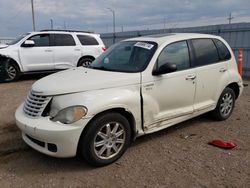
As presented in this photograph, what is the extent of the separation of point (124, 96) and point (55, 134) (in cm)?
101

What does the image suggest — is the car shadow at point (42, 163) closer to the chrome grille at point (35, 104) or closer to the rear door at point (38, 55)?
the chrome grille at point (35, 104)

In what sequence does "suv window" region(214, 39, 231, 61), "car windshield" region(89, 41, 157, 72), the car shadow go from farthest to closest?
"suv window" region(214, 39, 231, 61)
"car windshield" region(89, 41, 157, 72)
the car shadow

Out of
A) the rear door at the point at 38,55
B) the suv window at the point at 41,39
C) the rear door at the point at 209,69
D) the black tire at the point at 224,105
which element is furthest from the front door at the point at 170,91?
the suv window at the point at 41,39

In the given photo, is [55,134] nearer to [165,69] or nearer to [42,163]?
[42,163]

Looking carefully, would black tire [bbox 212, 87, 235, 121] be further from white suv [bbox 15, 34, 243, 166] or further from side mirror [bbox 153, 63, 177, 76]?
side mirror [bbox 153, 63, 177, 76]

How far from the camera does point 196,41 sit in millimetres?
4492

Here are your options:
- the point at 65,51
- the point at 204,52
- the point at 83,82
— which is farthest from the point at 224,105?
the point at 65,51

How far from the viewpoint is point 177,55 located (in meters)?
4.14

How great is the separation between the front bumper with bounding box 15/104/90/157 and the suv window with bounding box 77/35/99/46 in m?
7.60

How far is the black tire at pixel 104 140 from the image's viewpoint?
3.11 m

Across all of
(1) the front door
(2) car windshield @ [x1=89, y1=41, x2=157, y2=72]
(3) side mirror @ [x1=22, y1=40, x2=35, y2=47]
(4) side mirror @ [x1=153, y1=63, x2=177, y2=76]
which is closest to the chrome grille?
(2) car windshield @ [x1=89, y1=41, x2=157, y2=72]

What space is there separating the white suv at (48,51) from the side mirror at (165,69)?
22.5ft

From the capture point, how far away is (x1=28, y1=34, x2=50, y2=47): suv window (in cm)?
952

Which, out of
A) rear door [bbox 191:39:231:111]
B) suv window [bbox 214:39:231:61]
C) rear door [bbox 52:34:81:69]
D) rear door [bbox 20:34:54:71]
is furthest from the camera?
rear door [bbox 52:34:81:69]
